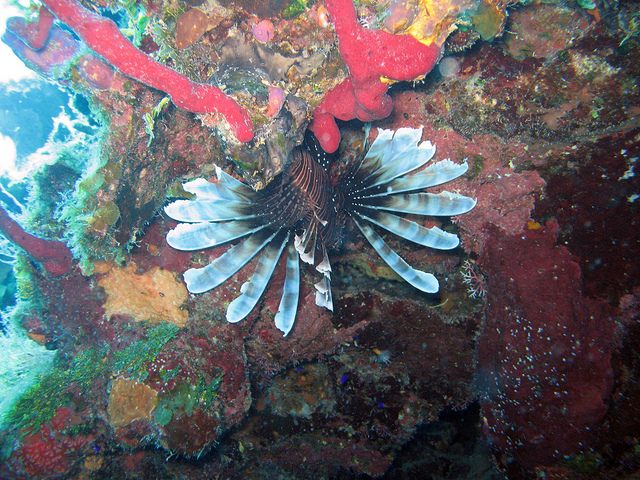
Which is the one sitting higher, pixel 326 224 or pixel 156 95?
pixel 156 95

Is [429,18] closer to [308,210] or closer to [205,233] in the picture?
[308,210]

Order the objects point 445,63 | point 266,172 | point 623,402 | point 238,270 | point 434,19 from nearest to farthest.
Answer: point 434,19 → point 266,172 → point 623,402 → point 445,63 → point 238,270

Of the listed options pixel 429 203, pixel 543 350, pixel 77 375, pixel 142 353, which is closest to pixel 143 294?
pixel 142 353

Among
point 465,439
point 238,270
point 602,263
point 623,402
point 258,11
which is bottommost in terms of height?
point 465,439

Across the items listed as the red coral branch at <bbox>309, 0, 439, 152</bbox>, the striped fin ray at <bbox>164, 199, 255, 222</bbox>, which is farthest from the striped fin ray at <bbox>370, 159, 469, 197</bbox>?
the striped fin ray at <bbox>164, 199, 255, 222</bbox>

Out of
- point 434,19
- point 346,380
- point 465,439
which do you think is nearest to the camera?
point 434,19

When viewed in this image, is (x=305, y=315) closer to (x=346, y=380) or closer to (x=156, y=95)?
(x=346, y=380)

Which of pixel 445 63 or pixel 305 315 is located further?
pixel 305 315

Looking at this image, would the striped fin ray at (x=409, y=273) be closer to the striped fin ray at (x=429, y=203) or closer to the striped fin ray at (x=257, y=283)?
the striped fin ray at (x=429, y=203)

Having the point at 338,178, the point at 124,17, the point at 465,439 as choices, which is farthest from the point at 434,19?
the point at 465,439
